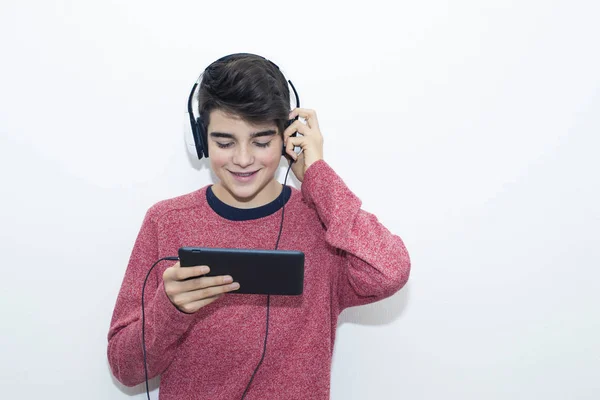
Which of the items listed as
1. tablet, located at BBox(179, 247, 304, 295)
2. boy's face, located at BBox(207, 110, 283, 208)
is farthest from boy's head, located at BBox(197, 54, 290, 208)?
tablet, located at BBox(179, 247, 304, 295)

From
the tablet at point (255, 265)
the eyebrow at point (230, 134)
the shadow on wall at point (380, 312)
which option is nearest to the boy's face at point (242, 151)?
the eyebrow at point (230, 134)

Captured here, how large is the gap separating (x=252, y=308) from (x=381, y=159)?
501 mm

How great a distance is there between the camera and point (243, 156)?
110 cm

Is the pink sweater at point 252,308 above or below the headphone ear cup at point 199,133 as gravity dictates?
below

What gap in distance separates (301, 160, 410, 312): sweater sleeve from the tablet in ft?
0.42

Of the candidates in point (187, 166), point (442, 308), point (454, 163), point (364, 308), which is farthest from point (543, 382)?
point (187, 166)

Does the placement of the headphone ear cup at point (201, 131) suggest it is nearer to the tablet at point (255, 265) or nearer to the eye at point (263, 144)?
the eye at point (263, 144)

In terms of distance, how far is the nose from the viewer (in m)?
1.10

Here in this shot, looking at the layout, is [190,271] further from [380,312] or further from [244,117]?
[380,312]

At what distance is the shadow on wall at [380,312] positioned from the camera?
4.67 ft

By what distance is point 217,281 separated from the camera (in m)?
0.99

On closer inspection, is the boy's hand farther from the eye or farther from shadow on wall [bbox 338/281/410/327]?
shadow on wall [bbox 338/281/410/327]

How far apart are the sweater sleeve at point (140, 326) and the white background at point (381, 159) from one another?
0.20 metres

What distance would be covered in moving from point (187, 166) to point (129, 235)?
231mm
